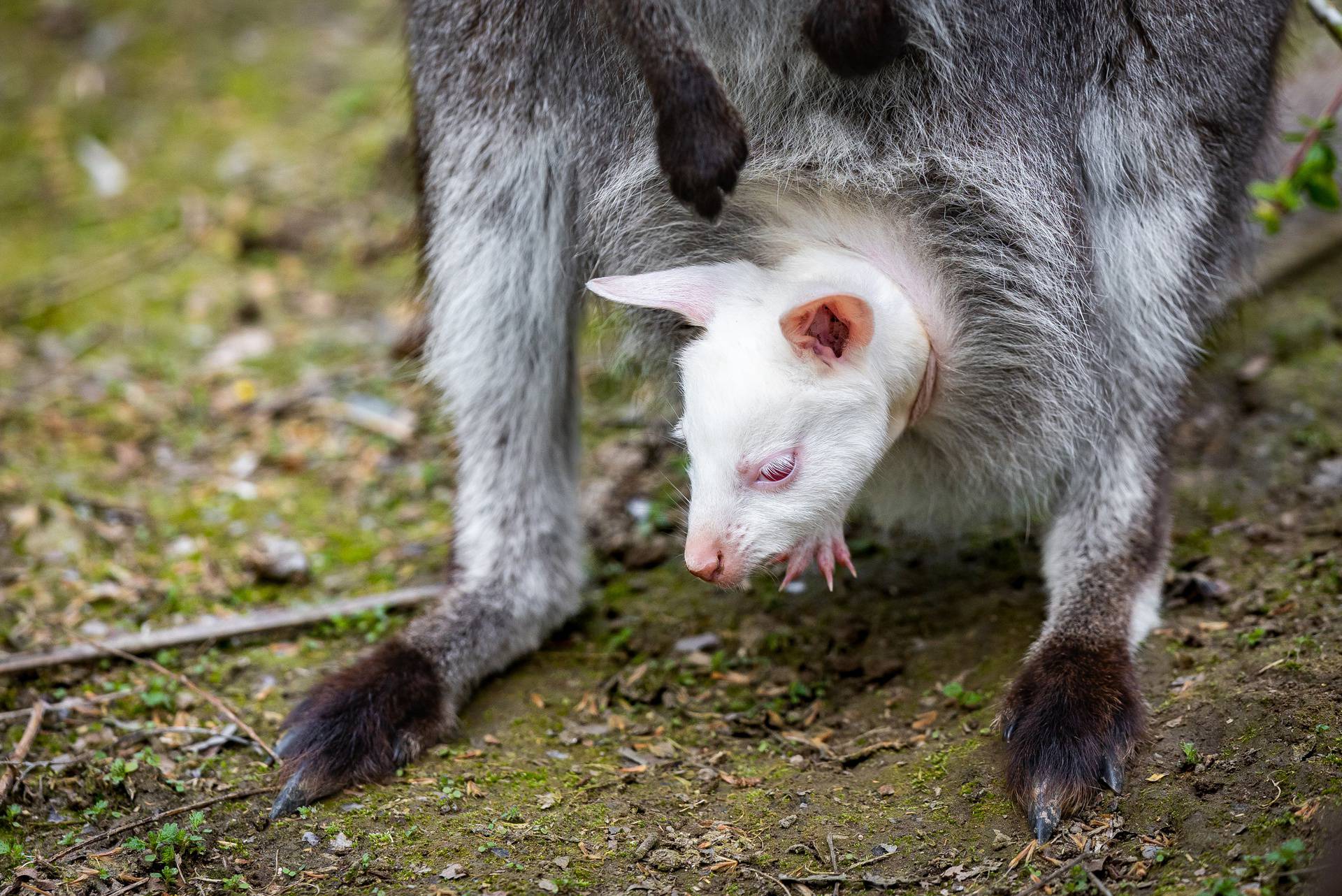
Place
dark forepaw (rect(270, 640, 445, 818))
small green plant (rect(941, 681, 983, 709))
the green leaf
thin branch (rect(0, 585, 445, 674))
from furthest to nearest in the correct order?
thin branch (rect(0, 585, 445, 674)) → the green leaf → small green plant (rect(941, 681, 983, 709)) → dark forepaw (rect(270, 640, 445, 818))

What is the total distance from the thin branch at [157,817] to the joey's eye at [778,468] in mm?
1286

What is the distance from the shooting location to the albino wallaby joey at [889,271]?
275cm

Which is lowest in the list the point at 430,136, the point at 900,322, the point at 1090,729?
the point at 1090,729

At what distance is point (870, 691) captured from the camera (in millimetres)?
3326

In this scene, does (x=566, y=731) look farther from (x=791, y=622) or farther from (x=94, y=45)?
(x=94, y=45)

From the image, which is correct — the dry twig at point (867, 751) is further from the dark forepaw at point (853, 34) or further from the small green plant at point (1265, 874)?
the dark forepaw at point (853, 34)

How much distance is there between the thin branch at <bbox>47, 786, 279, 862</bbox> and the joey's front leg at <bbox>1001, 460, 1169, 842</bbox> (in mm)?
1635

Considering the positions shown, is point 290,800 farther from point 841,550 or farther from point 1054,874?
point 1054,874

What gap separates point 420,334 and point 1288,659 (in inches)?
→ 92.1

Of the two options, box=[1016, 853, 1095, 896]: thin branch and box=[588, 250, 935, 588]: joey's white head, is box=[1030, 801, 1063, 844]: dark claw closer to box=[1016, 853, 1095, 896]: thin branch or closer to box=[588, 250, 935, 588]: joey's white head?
box=[1016, 853, 1095, 896]: thin branch

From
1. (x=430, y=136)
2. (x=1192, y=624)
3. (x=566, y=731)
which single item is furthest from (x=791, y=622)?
(x=430, y=136)

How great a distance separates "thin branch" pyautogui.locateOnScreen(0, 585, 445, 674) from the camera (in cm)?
341

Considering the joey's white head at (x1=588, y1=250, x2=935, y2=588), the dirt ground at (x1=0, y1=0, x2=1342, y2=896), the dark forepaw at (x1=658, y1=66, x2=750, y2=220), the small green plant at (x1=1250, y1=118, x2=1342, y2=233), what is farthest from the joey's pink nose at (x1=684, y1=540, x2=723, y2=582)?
the small green plant at (x1=1250, y1=118, x2=1342, y2=233)

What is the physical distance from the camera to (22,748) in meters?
3.00
